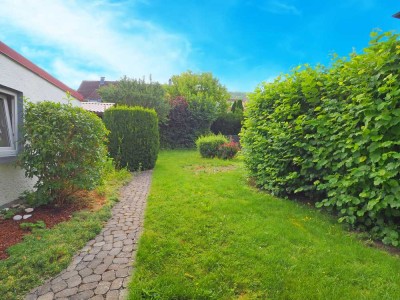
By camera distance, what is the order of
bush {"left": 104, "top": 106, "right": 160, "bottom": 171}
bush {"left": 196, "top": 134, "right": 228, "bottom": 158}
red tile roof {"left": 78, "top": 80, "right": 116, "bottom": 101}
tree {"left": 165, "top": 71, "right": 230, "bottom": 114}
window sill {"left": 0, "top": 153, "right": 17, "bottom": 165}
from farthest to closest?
red tile roof {"left": 78, "top": 80, "right": 116, "bottom": 101}, tree {"left": 165, "top": 71, "right": 230, "bottom": 114}, bush {"left": 196, "top": 134, "right": 228, "bottom": 158}, bush {"left": 104, "top": 106, "right": 160, "bottom": 171}, window sill {"left": 0, "top": 153, "right": 17, "bottom": 165}

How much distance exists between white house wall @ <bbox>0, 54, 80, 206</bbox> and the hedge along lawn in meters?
2.65

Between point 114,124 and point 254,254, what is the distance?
7.47m

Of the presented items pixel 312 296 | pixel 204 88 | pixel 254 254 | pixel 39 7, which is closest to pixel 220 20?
pixel 39 7

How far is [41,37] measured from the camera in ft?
19.2

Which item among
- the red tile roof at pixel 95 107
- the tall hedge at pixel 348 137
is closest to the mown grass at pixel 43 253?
the tall hedge at pixel 348 137

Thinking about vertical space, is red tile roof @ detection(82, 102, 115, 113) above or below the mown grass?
above

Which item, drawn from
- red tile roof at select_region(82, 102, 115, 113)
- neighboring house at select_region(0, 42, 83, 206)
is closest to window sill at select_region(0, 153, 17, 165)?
neighboring house at select_region(0, 42, 83, 206)

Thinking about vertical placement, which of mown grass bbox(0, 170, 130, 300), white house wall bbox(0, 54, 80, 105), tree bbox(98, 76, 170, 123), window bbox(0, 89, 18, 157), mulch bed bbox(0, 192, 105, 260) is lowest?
mulch bed bbox(0, 192, 105, 260)

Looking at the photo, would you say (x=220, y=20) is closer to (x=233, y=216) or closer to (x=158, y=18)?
(x=158, y=18)

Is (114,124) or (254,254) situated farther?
(114,124)

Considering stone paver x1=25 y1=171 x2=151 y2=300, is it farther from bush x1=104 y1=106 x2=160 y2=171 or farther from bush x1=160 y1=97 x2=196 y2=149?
bush x1=160 y1=97 x2=196 y2=149

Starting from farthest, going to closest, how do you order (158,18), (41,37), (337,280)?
(158,18), (41,37), (337,280)

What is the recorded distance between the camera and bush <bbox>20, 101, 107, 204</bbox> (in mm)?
4062

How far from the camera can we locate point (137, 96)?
16.6 metres
